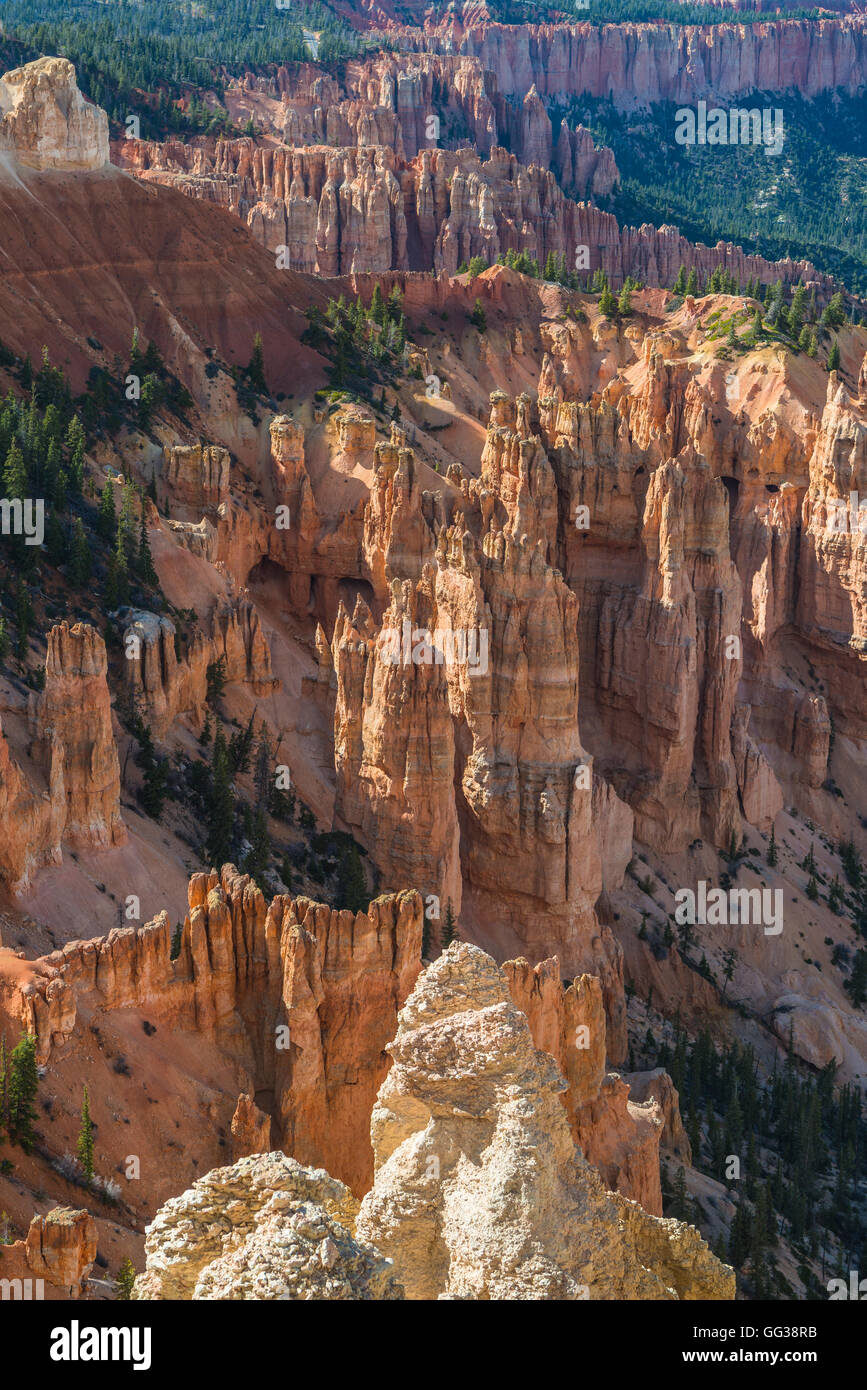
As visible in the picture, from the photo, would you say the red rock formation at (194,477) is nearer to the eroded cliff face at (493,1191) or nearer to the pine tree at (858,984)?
the pine tree at (858,984)

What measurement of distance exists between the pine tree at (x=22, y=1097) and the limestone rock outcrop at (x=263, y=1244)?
29.9 feet

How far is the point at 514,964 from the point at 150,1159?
10.4 meters

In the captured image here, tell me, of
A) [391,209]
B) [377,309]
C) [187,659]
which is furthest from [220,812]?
[391,209]

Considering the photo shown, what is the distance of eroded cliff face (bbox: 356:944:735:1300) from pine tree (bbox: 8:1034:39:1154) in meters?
7.75

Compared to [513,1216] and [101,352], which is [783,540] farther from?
[513,1216]

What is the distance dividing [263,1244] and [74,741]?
28.1 m

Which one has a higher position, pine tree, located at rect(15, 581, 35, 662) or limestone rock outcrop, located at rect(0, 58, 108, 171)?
limestone rock outcrop, located at rect(0, 58, 108, 171)

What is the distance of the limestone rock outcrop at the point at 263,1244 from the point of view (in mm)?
20656

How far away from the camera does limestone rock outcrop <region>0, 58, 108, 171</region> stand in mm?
90250

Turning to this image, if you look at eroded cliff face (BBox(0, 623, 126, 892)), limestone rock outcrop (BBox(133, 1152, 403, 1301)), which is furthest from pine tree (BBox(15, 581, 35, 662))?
limestone rock outcrop (BBox(133, 1152, 403, 1301))

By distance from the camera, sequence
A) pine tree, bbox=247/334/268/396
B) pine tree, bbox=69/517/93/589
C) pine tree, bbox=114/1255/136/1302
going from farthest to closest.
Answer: pine tree, bbox=247/334/268/396 → pine tree, bbox=69/517/93/589 → pine tree, bbox=114/1255/136/1302

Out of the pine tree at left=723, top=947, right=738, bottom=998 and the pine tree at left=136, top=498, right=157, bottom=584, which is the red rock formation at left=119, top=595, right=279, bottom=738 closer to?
the pine tree at left=136, top=498, right=157, bottom=584

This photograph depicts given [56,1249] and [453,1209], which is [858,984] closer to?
[56,1249]

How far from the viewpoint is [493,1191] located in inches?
986
